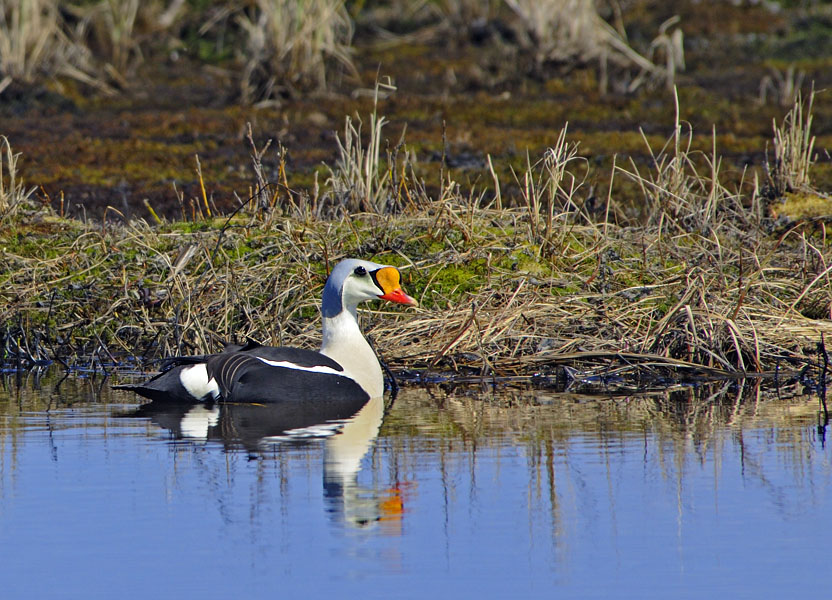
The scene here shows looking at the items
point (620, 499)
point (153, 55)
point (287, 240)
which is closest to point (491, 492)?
point (620, 499)

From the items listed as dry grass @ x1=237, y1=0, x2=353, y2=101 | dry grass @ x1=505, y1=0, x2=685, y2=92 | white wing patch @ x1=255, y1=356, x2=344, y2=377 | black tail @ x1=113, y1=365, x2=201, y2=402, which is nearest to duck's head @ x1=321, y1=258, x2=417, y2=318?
white wing patch @ x1=255, y1=356, x2=344, y2=377

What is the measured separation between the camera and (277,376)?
315 inches

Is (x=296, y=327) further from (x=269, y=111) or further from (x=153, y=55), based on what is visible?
(x=153, y=55)

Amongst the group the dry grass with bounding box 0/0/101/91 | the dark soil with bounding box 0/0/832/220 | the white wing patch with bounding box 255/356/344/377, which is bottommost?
the white wing patch with bounding box 255/356/344/377

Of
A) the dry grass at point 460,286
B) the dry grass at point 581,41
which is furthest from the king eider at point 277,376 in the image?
the dry grass at point 581,41

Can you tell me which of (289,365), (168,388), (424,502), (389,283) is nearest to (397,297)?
(389,283)

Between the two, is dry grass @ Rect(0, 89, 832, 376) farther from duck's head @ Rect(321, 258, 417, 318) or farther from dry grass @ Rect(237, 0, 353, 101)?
dry grass @ Rect(237, 0, 353, 101)

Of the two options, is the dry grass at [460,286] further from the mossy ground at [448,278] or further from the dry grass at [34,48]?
the dry grass at [34,48]

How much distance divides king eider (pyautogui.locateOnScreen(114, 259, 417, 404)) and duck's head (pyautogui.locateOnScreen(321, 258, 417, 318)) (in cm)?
7

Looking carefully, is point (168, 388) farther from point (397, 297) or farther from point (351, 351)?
point (397, 297)

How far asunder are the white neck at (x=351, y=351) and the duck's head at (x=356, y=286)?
67 mm

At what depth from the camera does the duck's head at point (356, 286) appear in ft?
27.6

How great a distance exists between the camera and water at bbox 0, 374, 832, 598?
474cm

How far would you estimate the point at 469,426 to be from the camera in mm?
7309
